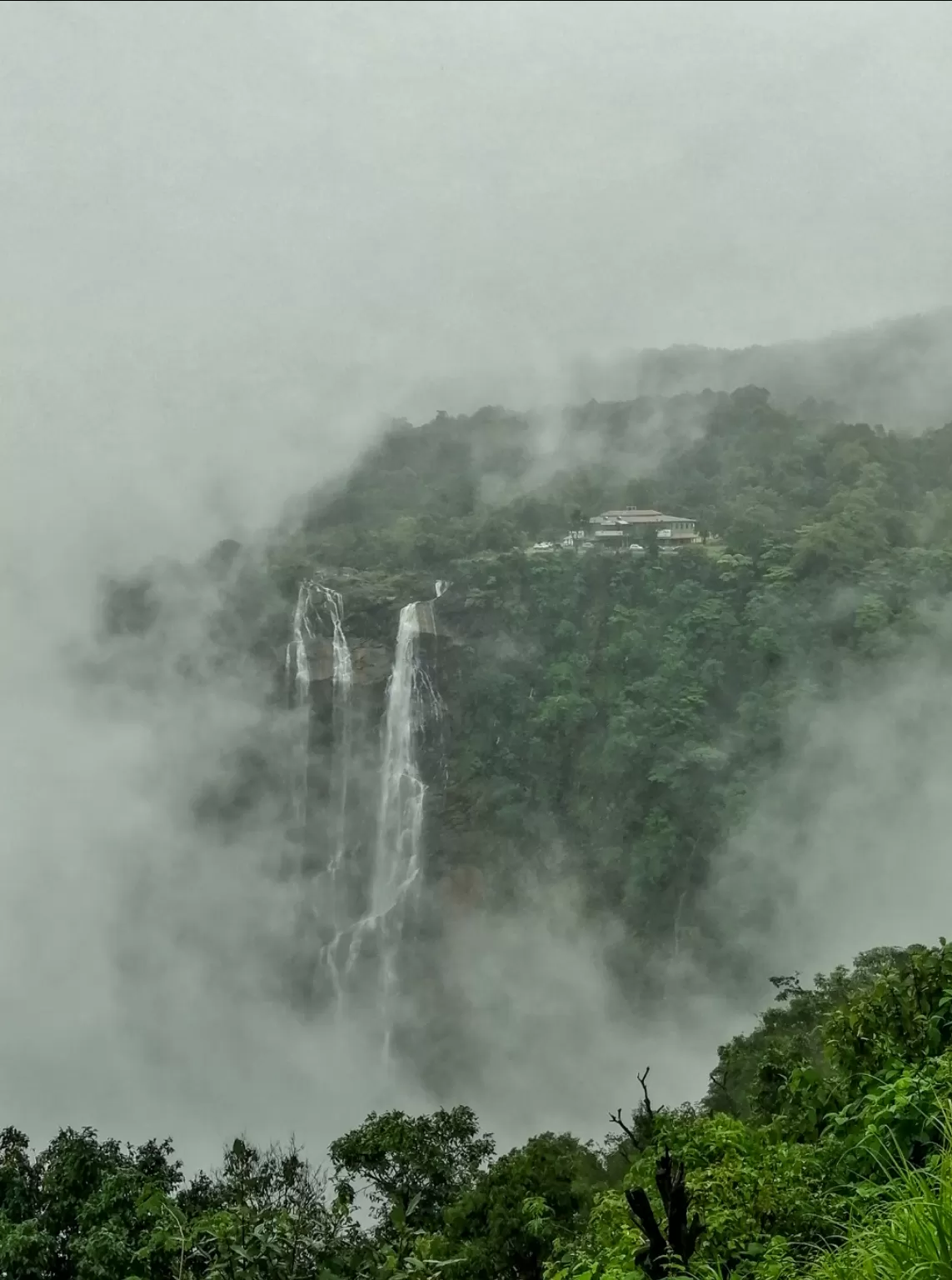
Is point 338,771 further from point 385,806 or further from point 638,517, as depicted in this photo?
point 638,517

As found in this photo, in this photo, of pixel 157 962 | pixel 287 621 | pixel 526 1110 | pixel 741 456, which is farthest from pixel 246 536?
pixel 526 1110

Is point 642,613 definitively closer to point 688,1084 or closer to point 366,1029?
point 688,1084

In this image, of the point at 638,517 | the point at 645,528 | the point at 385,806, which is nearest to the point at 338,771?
the point at 385,806

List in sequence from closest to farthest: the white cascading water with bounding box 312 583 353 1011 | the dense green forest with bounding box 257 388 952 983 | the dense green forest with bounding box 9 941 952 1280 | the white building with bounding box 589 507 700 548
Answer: the dense green forest with bounding box 9 941 952 1280
the dense green forest with bounding box 257 388 952 983
the white cascading water with bounding box 312 583 353 1011
the white building with bounding box 589 507 700 548

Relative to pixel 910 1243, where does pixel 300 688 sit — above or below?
above

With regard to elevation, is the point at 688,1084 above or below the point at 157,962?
below

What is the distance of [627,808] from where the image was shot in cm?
2169

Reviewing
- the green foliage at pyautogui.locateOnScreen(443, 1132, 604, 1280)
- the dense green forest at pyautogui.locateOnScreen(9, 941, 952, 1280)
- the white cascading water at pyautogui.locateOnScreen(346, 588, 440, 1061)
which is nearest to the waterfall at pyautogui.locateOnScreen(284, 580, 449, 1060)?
the white cascading water at pyautogui.locateOnScreen(346, 588, 440, 1061)

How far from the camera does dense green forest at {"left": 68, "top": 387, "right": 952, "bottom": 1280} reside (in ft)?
10.0

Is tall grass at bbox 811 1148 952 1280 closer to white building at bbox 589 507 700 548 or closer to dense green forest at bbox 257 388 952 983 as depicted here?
dense green forest at bbox 257 388 952 983

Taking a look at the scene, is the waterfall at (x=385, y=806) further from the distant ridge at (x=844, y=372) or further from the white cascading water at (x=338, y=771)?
the distant ridge at (x=844, y=372)

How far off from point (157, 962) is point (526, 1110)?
12.5m

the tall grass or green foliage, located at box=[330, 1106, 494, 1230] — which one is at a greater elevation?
green foliage, located at box=[330, 1106, 494, 1230]

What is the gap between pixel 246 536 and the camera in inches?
1437
